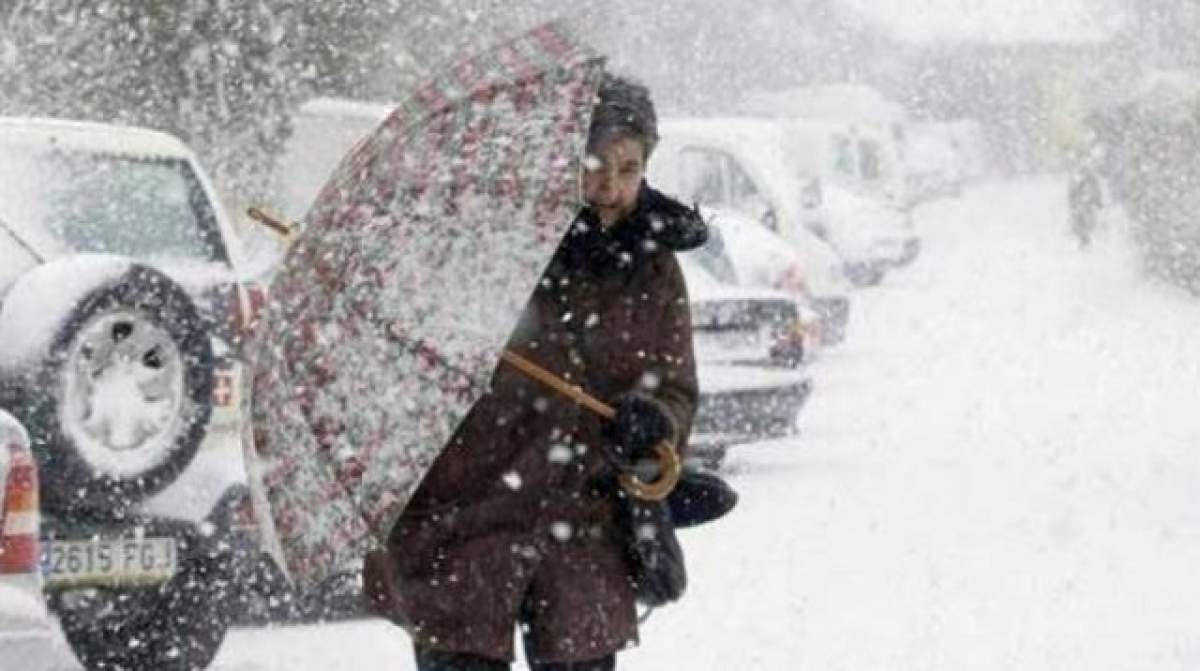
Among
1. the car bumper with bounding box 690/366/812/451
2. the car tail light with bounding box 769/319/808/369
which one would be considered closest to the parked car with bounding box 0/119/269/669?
the car bumper with bounding box 690/366/812/451

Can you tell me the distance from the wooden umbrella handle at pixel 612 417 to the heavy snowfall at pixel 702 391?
154 mm

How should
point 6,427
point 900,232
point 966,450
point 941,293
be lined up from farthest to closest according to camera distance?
1. point 900,232
2. point 941,293
3. point 966,450
4. point 6,427

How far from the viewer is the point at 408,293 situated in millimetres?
4406

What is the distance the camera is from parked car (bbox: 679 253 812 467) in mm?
Result: 12750

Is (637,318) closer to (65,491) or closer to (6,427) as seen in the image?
(6,427)

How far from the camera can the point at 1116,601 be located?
8.98 m

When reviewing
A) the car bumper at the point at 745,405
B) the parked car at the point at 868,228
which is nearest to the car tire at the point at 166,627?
the car bumper at the point at 745,405

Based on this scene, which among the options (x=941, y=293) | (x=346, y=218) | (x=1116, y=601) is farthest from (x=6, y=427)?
(x=941, y=293)

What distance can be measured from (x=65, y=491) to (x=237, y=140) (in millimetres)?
12243

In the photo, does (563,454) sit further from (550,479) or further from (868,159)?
(868,159)

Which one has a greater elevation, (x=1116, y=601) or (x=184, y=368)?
(x=184, y=368)

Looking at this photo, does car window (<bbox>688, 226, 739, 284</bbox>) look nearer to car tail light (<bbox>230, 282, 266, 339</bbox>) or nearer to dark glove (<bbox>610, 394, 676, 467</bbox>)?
car tail light (<bbox>230, 282, 266, 339</bbox>)

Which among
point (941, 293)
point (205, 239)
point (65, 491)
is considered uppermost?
point (205, 239)

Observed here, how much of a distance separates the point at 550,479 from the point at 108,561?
316 centimetres
